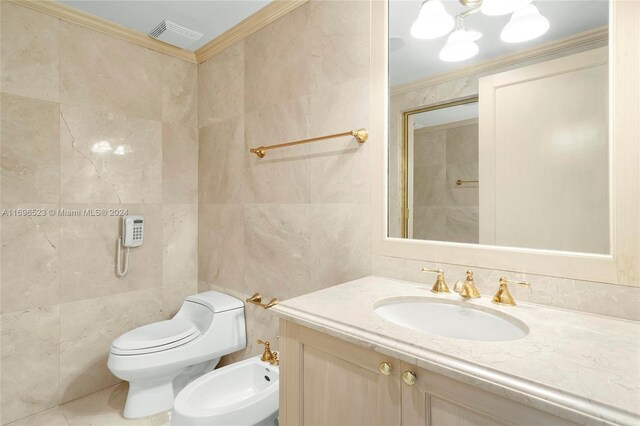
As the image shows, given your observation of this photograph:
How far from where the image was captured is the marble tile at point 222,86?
215 centimetres

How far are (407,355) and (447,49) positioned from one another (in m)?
1.16

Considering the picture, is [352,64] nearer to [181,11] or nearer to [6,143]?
[181,11]

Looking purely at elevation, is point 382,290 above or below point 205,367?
above

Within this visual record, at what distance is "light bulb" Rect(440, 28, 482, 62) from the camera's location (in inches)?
47.8

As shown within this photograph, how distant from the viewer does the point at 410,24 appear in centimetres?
136

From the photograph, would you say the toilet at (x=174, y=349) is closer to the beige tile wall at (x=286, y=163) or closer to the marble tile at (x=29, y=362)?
the beige tile wall at (x=286, y=163)

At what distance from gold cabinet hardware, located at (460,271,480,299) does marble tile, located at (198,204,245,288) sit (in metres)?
1.41

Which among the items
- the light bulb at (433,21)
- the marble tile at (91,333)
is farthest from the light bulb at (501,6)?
the marble tile at (91,333)

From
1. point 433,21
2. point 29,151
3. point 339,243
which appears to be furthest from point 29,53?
point 433,21

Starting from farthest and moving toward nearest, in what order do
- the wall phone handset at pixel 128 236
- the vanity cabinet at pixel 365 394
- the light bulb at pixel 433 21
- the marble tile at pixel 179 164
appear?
the marble tile at pixel 179 164
the wall phone handset at pixel 128 236
the light bulb at pixel 433 21
the vanity cabinet at pixel 365 394

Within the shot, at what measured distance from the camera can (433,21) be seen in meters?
1.28

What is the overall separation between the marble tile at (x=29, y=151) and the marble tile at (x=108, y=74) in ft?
0.53

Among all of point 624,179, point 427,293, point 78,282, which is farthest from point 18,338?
point 624,179

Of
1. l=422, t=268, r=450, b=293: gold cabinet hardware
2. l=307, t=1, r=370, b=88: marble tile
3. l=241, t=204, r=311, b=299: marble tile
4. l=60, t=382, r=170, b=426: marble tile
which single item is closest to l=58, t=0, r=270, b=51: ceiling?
l=307, t=1, r=370, b=88: marble tile
